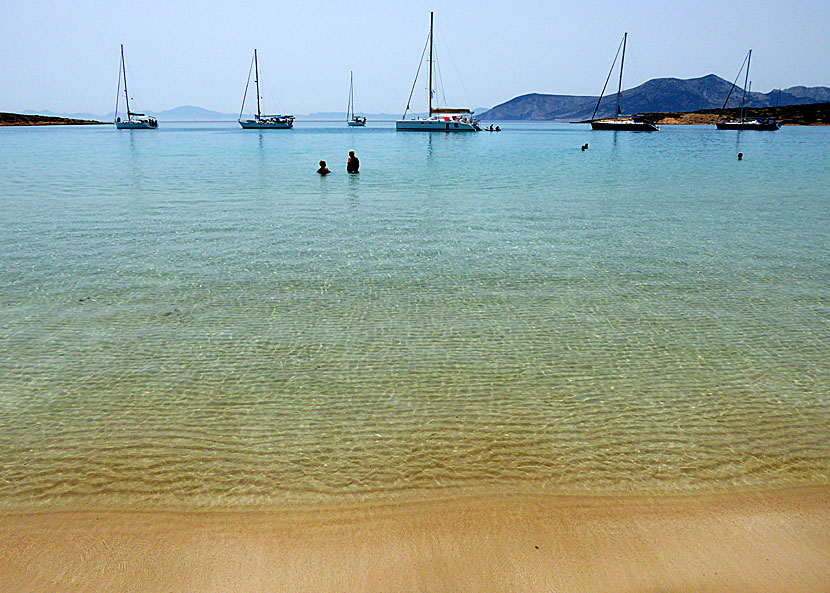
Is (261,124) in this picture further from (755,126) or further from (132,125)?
(755,126)

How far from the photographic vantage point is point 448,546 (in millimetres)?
3961

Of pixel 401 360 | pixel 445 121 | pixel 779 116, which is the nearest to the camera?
pixel 401 360

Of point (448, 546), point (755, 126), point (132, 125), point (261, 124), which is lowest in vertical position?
point (448, 546)

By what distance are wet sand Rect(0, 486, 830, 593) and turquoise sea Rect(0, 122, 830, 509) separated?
221 millimetres

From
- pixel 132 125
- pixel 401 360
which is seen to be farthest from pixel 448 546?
pixel 132 125

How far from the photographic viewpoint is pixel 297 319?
8.36 m

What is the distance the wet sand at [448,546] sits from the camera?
3650 mm

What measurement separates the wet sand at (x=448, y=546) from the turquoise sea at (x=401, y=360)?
22 centimetres

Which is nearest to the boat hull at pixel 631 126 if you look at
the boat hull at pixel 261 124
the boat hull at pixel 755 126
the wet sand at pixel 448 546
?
the boat hull at pixel 755 126

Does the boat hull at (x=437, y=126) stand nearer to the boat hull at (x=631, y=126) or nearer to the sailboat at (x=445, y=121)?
the sailboat at (x=445, y=121)

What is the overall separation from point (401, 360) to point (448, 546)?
3195 millimetres

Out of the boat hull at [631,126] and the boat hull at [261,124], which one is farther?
the boat hull at [261,124]

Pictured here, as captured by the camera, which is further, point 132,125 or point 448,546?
point 132,125

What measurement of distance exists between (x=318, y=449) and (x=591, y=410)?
2.86 meters
